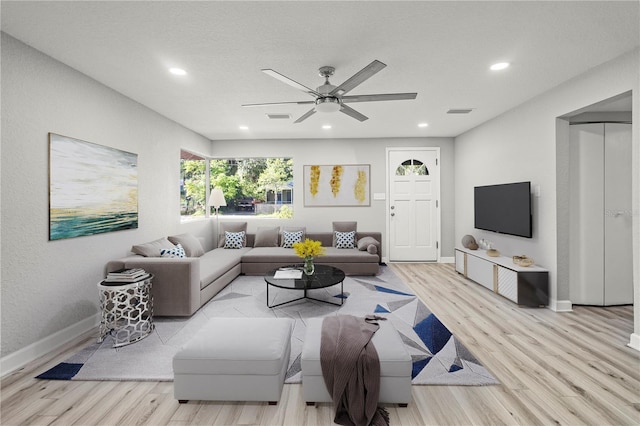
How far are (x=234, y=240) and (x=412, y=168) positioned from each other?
388cm

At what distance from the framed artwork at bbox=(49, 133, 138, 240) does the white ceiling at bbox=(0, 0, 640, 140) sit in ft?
2.56

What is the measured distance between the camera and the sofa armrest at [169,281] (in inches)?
120

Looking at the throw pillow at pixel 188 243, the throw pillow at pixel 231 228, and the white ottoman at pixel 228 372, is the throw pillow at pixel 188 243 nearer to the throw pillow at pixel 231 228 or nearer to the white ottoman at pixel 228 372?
the throw pillow at pixel 231 228

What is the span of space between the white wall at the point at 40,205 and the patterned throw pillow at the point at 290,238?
8.70ft

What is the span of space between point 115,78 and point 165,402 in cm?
304

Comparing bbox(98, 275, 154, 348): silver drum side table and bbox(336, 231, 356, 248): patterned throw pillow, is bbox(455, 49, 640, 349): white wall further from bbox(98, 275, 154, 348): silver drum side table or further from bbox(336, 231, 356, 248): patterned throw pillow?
bbox(98, 275, 154, 348): silver drum side table

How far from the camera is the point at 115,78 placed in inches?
117

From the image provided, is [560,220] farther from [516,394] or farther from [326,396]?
[326,396]

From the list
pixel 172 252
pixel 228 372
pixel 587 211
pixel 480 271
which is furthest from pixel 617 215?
pixel 172 252

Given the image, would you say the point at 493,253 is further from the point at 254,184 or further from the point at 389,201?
the point at 254,184

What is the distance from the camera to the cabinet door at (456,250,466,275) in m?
4.82

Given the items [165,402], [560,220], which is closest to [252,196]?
[165,402]

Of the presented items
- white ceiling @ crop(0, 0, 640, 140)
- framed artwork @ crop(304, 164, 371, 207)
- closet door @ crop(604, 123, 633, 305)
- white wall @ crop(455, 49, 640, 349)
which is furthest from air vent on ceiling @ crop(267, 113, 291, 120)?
closet door @ crop(604, 123, 633, 305)

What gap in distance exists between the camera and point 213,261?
4.35 metres
